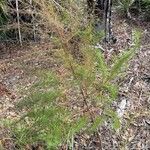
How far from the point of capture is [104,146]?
463 cm

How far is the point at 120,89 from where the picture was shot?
551cm

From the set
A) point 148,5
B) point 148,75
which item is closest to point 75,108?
point 148,75

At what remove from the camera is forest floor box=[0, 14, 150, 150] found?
15.0ft

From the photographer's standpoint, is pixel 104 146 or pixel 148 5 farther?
pixel 148 5

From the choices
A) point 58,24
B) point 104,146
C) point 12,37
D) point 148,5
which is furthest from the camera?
point 148,5

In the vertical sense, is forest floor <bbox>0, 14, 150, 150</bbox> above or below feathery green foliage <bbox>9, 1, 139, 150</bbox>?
below

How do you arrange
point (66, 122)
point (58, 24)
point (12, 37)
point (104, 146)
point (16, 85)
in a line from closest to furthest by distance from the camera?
point (58, 24) < point (66, 122) < point (104, 146) < point (16, 85) < point (12, 37)

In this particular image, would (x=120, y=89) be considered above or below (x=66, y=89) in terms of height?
below

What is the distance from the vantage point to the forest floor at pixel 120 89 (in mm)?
4577

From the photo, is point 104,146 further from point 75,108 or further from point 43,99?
point 43,99

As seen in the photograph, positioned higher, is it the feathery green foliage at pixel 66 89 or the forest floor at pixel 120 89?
the feathery green foliage at pixel 66 89

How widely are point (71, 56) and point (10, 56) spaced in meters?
2.76

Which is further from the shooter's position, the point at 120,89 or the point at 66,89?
the point at 120,89

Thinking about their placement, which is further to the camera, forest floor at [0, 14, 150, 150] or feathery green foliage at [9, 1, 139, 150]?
forest floor at [0, 14, 150, 150]
